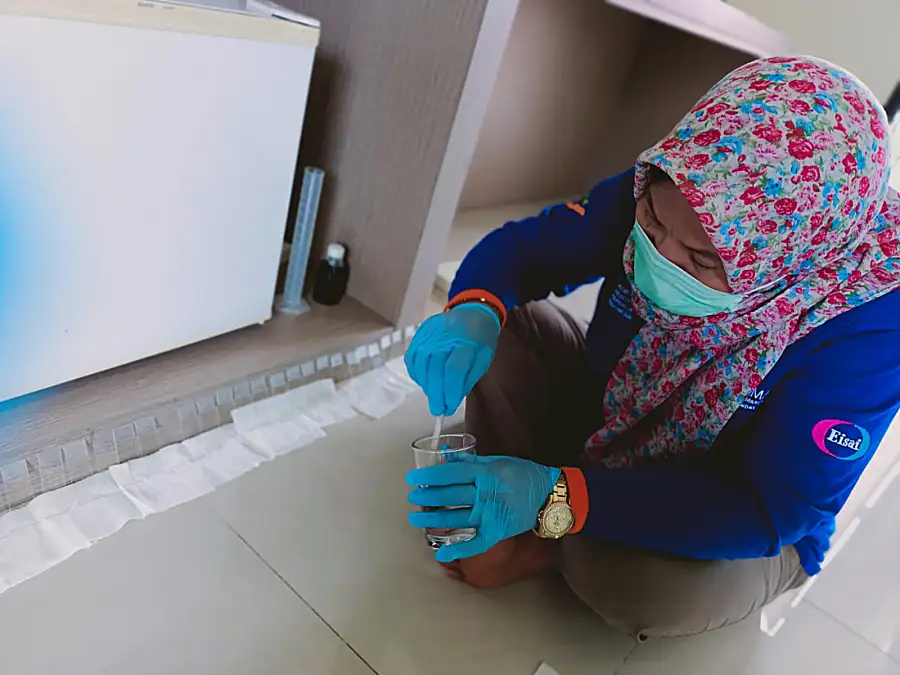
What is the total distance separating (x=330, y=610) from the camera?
0.82m

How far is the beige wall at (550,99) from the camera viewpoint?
178 centimetres

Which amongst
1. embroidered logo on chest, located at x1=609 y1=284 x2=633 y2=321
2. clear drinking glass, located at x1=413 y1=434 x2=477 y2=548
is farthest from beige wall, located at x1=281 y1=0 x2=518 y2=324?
clear drinking glass, located at x1=413 y1=434 x2=477 y2=548

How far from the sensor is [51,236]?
30.5 inches

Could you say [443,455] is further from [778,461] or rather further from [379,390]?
[379,390]

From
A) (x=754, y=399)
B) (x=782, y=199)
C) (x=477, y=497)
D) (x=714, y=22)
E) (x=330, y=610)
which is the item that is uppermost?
(x=714, y=22)

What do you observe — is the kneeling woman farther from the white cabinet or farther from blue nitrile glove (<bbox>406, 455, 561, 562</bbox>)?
the white cabinet

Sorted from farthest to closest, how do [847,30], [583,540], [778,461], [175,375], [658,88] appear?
[658,88] < [847,30] < [175,375] < [583,540] < [778,461]

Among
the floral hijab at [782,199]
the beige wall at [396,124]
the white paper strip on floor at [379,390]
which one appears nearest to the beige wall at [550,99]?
the beige wall at [396,124]

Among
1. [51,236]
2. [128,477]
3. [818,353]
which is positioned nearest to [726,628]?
[818,353]

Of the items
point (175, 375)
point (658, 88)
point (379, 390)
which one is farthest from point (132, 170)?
point (658, 88)

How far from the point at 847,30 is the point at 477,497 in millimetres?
1877

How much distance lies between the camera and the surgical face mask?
0.70m

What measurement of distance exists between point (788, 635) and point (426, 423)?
0.61m

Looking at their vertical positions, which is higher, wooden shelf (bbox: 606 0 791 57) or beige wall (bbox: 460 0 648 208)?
wooden shelf (bbox: 606 0 791 57)
